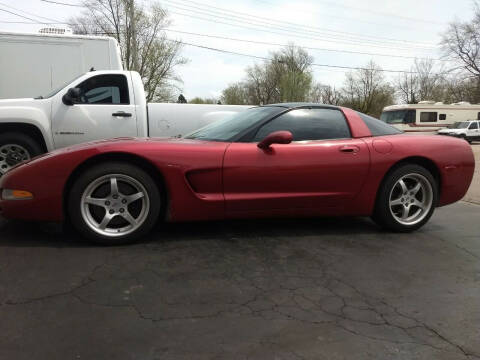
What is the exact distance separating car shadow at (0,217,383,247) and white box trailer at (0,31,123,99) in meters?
4.52

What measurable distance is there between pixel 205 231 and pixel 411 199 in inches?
80.8

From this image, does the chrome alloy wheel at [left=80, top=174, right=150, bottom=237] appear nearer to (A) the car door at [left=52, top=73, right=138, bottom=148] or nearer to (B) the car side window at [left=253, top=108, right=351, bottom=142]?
(B) the car side window at [left=253, top=108, right=351, bottom=142]

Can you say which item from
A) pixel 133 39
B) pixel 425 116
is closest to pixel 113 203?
pixel 133 39

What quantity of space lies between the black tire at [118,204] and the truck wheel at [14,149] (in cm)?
296

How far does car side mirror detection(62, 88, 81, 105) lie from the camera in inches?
245

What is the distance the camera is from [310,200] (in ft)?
13.5

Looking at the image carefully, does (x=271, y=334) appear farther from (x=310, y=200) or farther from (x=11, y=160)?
(x=11, y=160)

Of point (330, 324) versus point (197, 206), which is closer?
point (330, 324)

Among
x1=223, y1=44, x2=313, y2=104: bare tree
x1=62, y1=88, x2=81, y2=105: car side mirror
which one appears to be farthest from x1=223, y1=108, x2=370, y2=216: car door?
x1=223, y1=44, x2=313, y2=104: bare tree

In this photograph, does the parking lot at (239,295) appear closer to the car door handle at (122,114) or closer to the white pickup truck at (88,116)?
the white pickup truck at (88,116)

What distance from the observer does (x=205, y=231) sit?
4.24m

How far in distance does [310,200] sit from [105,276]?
1.92m

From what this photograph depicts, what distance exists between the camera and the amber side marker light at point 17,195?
3.61 m

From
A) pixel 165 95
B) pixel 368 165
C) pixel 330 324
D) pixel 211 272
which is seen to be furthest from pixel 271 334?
pixel 165 95
